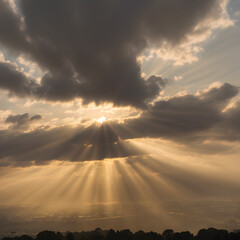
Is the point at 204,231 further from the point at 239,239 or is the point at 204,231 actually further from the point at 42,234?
the point at 42,234

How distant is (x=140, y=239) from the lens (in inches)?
5566

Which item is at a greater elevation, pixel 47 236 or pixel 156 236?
pixel 47 236

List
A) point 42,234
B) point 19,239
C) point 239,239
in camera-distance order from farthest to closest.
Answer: point 42,234 < point 19,239 < point 239,239

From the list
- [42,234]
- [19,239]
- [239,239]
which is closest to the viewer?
[239,239]

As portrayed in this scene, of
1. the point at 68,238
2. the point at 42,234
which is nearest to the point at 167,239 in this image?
the point at 68,238

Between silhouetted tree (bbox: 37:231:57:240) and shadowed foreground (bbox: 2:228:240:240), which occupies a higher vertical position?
silhouetted tree (bbox: 37:231:57:240)

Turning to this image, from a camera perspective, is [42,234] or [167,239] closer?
[167,239]

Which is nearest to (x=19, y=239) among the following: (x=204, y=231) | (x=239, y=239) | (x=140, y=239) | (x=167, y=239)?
(x=140, y=239)

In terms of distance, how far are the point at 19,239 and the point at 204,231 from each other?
119440 mm

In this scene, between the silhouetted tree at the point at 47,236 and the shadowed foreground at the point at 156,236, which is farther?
the silhouetted tree at the point at 47,236

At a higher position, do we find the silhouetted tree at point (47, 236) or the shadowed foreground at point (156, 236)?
the silhouetted tree at point (47, 236)

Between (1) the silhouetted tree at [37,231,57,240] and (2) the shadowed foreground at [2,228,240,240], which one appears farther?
(1) the silhouetted tree at [37,231,57,240]

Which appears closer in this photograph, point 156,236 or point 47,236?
point 156,236

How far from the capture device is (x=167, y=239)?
145m
